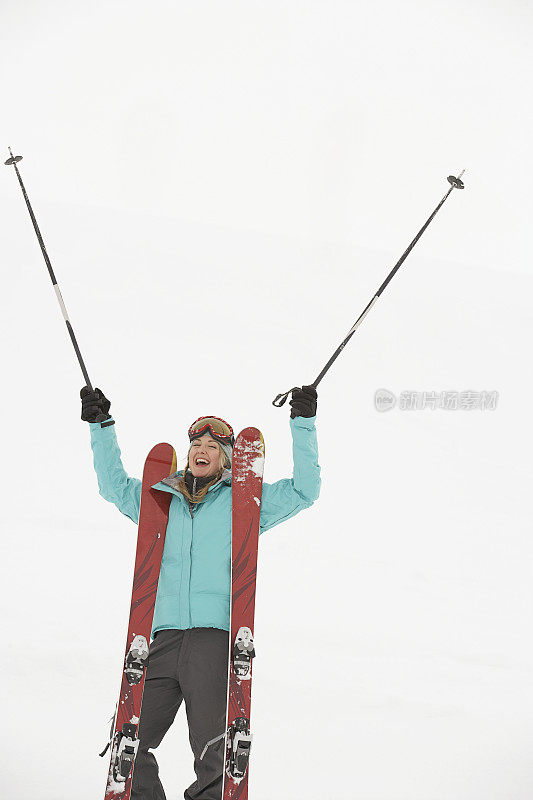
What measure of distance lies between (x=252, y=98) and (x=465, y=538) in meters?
7.06

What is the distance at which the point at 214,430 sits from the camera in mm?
2852

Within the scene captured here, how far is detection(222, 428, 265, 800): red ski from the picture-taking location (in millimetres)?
2355

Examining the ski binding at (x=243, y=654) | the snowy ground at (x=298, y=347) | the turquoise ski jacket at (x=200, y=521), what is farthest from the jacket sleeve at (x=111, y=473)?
the snowy ground at (x=298, y=347)

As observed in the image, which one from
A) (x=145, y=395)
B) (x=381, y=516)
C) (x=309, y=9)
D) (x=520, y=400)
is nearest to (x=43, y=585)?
(x=145, y=395)

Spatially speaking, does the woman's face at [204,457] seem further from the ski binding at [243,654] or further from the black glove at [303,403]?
the ski binding at [243,654]

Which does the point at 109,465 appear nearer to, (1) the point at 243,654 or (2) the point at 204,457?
(2) the point at 204,457

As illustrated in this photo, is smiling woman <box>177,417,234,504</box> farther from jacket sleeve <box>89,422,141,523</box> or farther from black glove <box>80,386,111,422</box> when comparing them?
black glove <box>80,386,111,422</box>

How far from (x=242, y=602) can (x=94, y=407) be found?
846 millimetres

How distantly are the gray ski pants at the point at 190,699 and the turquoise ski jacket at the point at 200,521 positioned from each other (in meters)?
0.06

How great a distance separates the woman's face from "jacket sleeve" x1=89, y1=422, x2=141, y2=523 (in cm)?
23

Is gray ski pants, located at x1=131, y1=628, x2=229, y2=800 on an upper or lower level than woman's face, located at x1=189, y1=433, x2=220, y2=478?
lower

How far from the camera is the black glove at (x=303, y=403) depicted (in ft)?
8.69

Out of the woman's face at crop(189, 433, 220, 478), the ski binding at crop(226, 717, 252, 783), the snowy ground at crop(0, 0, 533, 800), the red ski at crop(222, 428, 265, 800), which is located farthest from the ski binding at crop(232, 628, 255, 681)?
the snowy ground at crop(0, 0, 533, 800)

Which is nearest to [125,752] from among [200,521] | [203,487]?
[200,521]
